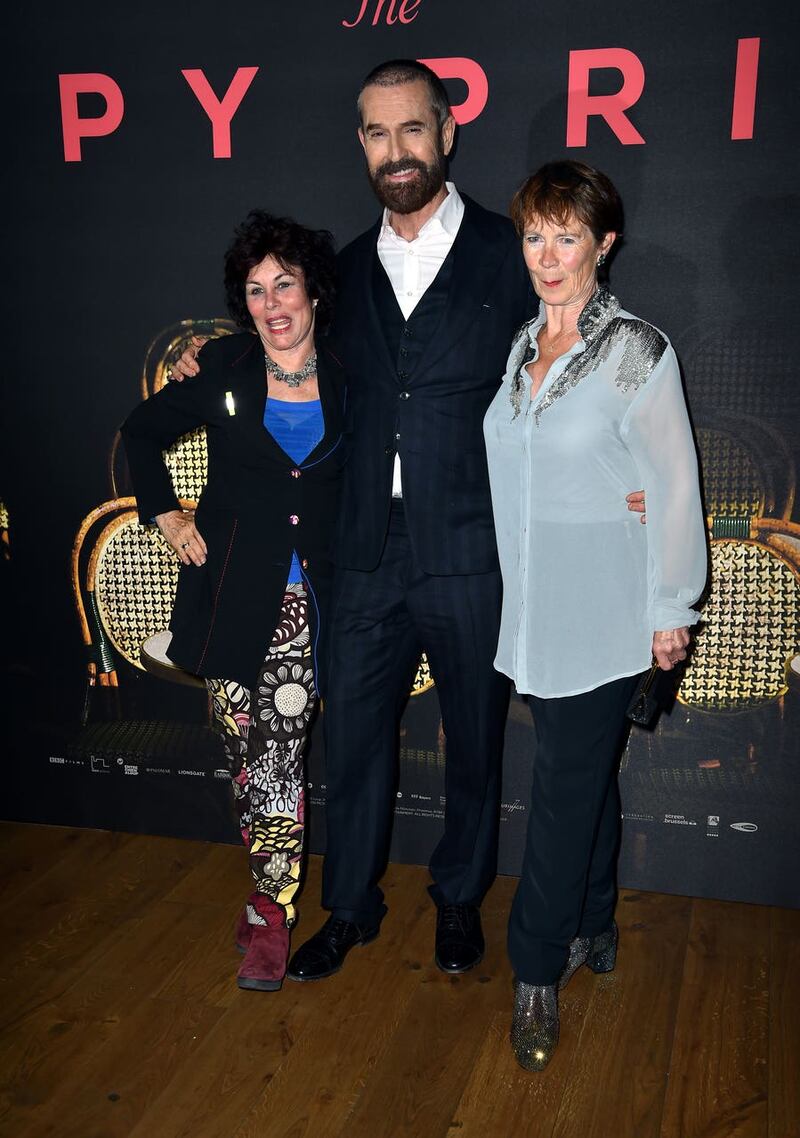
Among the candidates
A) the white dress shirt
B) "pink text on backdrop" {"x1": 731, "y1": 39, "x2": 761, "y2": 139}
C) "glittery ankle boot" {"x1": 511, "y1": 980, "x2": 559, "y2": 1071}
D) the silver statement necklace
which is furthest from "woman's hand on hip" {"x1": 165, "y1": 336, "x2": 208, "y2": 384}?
"glittery ankle boot" {"x1": 511, "y1": 980, "x2": 559, "y2": 1071}

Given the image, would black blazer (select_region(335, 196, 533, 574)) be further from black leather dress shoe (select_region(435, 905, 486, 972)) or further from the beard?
black leather dress shoe (select_region(435, 905, 486, 972))

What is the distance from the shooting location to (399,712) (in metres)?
2.58

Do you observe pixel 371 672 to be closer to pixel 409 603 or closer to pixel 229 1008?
pixel 409 603

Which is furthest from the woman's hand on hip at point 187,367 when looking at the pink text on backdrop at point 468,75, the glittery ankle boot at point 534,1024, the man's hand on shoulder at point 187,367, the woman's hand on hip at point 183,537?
the glittery ankle boot at point 534,1024

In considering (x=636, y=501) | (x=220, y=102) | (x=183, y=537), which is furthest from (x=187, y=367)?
(x=636, y=501)

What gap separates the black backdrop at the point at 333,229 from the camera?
2.46m

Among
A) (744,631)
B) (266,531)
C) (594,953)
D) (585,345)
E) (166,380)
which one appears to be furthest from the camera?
(166,380)

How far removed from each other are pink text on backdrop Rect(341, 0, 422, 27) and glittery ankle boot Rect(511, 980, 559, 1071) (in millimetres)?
2175

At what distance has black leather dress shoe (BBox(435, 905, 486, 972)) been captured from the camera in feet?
8.19

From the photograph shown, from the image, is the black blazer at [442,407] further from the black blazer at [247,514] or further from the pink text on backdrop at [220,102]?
the pink text on backdrop at [220,102]

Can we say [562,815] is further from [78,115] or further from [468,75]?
[78,115]

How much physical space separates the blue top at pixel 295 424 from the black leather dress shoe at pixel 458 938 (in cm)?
114

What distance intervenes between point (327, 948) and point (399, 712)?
1.85 ft

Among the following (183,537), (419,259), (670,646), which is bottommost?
(670,646)
